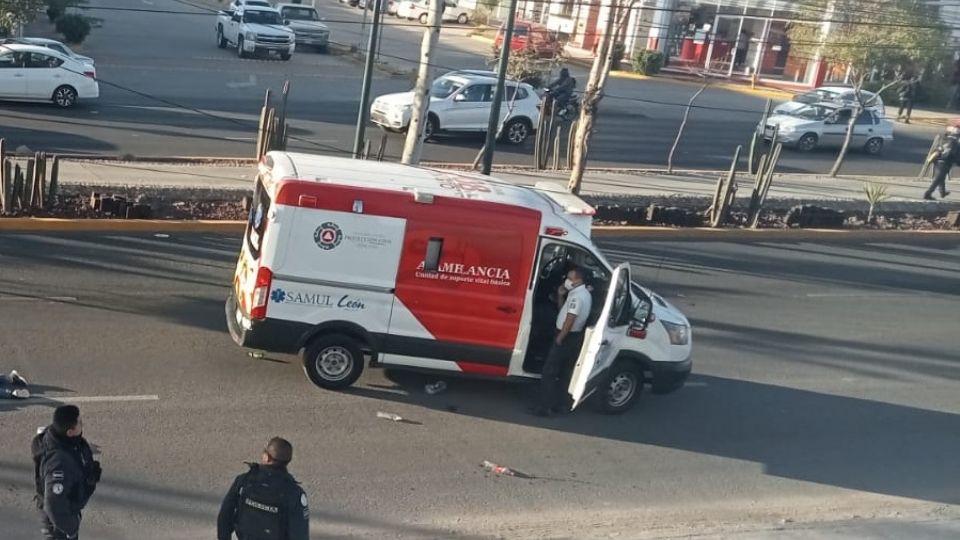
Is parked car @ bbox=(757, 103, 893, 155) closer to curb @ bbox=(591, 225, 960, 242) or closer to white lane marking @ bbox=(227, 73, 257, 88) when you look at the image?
curb @ bbox=(591, 225, 960, 242)

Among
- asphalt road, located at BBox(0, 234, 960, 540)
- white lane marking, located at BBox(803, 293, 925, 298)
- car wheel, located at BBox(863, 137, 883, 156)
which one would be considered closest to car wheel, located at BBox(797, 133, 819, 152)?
car wheel, located at BBox(863, 137, 883, 156)

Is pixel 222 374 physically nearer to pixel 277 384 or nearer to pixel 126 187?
pixel 277 384

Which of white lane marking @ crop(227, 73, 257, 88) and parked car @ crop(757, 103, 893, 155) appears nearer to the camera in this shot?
white lane marking @ crop(227, 73, 257, 88)

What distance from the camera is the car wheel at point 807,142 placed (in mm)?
31328

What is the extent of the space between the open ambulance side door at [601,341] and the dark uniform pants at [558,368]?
121mm

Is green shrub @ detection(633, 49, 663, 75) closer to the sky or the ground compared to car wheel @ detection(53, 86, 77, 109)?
closer to the sky

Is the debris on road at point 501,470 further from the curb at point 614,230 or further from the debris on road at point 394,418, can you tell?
the curb at point 614,230

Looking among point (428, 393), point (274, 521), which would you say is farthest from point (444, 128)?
point (274, 521)

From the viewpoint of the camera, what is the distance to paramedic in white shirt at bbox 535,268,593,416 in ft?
33.7

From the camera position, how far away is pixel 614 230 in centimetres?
1883

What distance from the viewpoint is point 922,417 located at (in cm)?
1202

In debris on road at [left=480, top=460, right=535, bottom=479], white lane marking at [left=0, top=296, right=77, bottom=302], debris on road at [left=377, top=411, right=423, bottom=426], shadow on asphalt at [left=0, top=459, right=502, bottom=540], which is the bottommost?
white lane marking at [left=0, top=296, right=77, bottom=302]

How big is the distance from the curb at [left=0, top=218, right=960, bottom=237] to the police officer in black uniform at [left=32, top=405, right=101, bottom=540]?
9.18m

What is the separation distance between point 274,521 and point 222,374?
4965 millimetres
